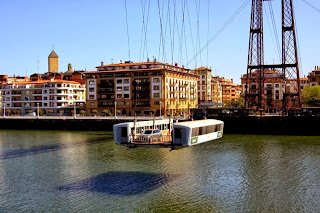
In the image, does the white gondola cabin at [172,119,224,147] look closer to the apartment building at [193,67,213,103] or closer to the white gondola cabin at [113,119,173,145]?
the white gondola cabin at [113,119,173,145]

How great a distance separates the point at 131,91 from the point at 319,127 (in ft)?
177

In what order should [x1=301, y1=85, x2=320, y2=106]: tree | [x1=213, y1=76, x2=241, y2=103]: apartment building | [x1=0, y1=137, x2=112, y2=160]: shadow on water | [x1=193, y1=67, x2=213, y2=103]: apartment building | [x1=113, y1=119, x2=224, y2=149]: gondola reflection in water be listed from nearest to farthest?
[x1=113, y1=119, x2=224, y2=149]: gondola reflection in water, [x1=0, y1=137, x2=112, y2=160]: shadow on water, [x1=301, y1=85, x2=320, y2=106]: tree, [x1=193, y1=67, x2=213, y2=103]: apartment building, [x1=213, y1=76, x2=241, y2=103]: apartment building

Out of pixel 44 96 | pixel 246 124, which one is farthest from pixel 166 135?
pixel 44 96

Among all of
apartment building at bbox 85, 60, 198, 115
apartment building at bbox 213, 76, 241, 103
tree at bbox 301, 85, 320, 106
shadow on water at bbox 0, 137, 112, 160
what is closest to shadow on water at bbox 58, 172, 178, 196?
shadow on water at bbox 0, 137, 112, 160

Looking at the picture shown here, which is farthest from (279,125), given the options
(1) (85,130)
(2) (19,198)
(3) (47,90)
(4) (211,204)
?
(3) (47,90)

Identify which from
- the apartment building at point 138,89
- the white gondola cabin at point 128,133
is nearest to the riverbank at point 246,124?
the apartment building at point 138,89

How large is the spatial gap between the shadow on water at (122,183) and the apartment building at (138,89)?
218 feet

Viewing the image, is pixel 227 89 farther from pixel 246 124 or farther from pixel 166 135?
pixel 166 135

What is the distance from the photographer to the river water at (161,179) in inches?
1133

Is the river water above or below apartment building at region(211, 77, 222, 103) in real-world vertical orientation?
below

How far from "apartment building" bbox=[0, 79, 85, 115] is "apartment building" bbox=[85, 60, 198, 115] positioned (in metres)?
13.1

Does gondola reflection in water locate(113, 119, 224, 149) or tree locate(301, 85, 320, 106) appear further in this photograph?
tree locate(301, 85, 320, 106)

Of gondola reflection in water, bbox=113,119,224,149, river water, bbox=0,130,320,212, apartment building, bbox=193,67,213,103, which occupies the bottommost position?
river water, bbox=0,130,320,212

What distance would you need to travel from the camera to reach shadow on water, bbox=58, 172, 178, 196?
32.1 meters
